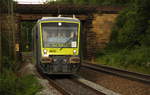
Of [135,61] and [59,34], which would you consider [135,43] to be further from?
[59,34]

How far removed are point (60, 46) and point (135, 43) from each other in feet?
38.4

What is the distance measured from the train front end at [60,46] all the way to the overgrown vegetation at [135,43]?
543 centimetres

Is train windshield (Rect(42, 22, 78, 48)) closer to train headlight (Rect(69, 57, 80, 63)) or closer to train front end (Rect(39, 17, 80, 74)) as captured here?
train front end (Rect(39, 17, 80, 74))

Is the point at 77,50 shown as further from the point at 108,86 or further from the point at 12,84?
the point at 12,84

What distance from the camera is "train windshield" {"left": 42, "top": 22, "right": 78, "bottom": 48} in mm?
14758

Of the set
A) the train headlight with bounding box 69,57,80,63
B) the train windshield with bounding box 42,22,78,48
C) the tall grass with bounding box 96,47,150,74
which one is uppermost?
the train windshield with bounding box 42,22,78,48

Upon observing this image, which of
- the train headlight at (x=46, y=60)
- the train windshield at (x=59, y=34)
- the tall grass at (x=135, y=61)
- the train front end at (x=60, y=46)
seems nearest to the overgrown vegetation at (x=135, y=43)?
the tall grass at (x=135, y=61)

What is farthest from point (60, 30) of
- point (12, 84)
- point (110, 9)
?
point (110, 9)

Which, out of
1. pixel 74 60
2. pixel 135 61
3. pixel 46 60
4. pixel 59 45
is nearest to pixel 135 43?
pixel 135 61

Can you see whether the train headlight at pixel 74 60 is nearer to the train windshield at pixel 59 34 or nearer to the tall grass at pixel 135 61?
the train windshield at pixel 59 34

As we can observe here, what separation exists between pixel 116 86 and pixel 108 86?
1.27ft

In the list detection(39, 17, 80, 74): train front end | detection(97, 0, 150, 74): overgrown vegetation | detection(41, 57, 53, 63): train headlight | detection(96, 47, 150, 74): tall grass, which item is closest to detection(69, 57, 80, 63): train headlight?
detection(39, 17, 80, 74): train front end

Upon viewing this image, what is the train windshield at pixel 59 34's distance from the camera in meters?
14.8

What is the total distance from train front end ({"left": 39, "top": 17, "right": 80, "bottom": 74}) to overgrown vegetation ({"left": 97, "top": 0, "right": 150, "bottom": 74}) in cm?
543
